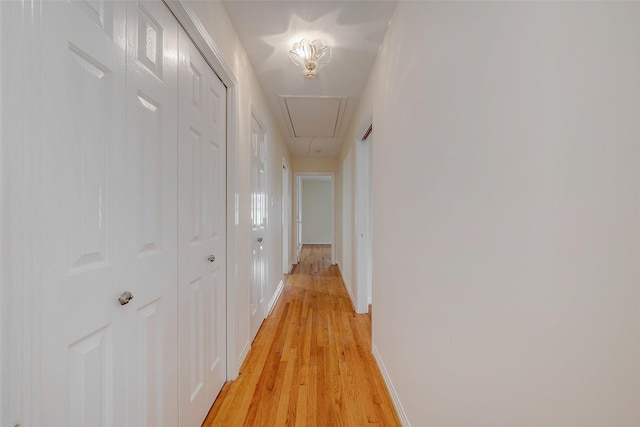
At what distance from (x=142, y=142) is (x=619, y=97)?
3.96ft

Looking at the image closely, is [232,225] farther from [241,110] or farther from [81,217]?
[81,217]

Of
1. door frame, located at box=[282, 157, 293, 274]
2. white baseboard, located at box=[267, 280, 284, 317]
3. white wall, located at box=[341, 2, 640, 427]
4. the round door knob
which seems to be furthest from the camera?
door frame, located at box=[282, 157, 293, 274]

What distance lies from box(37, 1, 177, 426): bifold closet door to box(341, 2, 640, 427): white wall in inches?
42.4

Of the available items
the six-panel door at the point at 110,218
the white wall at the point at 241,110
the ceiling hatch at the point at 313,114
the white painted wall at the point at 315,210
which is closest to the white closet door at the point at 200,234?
the six-panel door at the point at 110,218

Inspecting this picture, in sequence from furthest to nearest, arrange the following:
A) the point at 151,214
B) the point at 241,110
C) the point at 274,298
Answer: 1. the point at 274,298
2. the point at 241,110
3. the point at 151,214

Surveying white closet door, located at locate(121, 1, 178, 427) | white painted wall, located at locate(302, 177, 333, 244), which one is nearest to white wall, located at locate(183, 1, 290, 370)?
white closet door, located at locate(121, 1, 178, 427)

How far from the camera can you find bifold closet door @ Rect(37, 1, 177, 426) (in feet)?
1.92

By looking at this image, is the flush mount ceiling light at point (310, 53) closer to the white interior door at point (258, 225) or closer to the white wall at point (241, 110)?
the white wall at point (241, 110)

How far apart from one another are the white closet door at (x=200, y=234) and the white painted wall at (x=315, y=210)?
735cm

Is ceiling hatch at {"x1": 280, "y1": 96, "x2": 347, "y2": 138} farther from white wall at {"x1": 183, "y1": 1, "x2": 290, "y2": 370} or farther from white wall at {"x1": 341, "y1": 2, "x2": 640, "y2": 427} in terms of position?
white wall at {"x1": 341, "y1": 2, "x2": 640, "y2": 427}

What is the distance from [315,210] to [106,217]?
8.35m

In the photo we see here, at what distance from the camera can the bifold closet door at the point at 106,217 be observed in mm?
584

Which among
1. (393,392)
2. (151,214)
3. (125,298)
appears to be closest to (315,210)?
(393,392)

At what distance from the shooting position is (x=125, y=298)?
788mm
